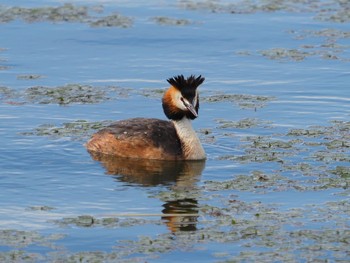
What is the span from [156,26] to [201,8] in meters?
2.07

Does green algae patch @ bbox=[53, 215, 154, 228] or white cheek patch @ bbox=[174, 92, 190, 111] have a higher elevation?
white cheek patch @ bbox=[174, 92, 190, 111]

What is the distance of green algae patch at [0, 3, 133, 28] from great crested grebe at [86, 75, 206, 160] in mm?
7902

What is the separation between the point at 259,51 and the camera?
23.3 meters

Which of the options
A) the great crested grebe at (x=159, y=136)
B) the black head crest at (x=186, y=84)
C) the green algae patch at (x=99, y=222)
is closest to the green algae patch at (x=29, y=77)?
the great crested grebe at (x=159, y=136)

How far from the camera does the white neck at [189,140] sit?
17.2m

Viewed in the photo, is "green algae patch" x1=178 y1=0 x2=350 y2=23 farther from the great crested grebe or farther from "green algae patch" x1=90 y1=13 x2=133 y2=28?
the great crested grebe

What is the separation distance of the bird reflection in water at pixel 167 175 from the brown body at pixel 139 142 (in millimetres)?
101

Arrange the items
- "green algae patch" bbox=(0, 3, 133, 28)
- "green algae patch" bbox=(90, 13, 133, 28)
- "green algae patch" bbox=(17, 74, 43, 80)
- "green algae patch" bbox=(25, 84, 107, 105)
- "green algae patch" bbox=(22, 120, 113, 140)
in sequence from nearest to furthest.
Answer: "green algae patch" bbox=(22, 120, 113, 140)
"green algae patch" bbox=(25, 84, 107, 105)
"green algae patch" bbox=(17, 74, 43, 80)
"green algae patch" bbox=(90, 13, 133, 28)
"green algae patch" bbox=(0, 3, 133, 28)

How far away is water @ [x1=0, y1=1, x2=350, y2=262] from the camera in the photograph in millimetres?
13242

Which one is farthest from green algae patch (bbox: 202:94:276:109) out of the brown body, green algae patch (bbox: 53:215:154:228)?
green algae patch (bbox: 53:215:154:228)

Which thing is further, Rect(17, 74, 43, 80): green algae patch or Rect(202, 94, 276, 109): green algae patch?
Rect(17, 74, 43, 80): green algae patch

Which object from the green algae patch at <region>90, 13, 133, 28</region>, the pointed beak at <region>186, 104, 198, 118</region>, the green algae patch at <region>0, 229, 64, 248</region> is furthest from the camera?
the green algae patch at <region>90, 13, 133, 28</region>

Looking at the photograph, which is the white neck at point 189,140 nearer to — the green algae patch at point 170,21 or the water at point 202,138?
the water at point 202,138

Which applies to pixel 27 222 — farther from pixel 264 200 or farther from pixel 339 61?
pixel 339 61
